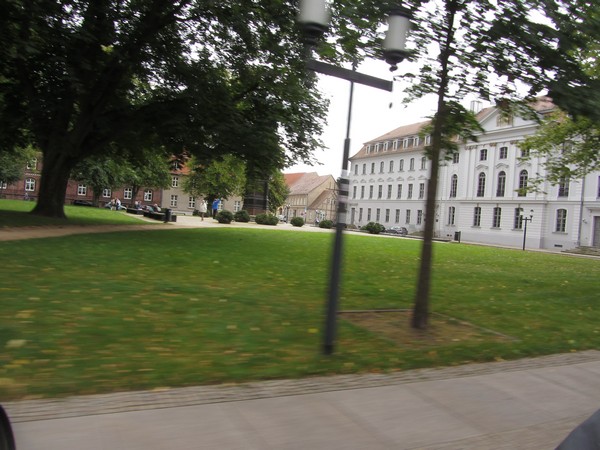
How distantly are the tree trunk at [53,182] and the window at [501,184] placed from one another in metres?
48.6

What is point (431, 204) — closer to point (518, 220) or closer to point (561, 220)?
point (561, 220)

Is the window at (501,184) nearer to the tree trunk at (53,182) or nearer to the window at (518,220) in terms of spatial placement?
the window at (518,220)

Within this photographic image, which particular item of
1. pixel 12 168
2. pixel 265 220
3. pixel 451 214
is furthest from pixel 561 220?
pixel 12 168

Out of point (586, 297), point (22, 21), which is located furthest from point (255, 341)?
point (22, 21)

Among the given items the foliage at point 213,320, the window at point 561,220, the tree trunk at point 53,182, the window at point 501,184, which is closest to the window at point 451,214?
the window at point 501,184

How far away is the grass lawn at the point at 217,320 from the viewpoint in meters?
4.49

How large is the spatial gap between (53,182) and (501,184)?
4945cm

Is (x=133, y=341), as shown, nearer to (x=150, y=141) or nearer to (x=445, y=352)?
(x=445, y=352)

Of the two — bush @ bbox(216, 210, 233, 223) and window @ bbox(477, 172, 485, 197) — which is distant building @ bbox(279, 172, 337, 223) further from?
bush @ bbox(216, 210, 233, 223)

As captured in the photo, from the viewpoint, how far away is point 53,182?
20141 mm

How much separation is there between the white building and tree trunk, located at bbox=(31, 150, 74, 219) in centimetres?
2879

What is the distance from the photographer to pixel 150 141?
20031 mm

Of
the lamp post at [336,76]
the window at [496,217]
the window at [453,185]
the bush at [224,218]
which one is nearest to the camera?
the lamp post at [336,76]

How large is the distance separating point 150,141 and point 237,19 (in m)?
6.40
